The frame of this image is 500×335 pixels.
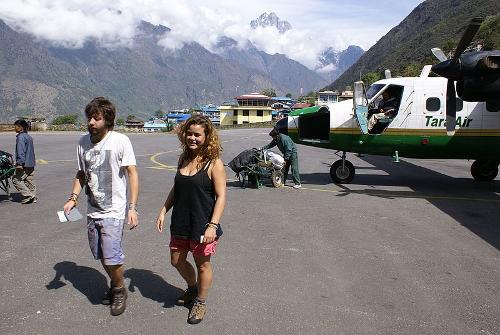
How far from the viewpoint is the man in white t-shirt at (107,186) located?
4.17 metres

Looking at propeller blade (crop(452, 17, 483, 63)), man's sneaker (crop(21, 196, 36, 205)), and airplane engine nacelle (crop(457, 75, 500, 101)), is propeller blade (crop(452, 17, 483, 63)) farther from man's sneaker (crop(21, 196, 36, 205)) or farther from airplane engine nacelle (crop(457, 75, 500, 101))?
man's sneaker (crop(21, 196, 36, 205))

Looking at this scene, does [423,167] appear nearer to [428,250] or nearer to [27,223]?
[428,250]

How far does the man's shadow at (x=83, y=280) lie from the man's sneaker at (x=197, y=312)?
108 cm

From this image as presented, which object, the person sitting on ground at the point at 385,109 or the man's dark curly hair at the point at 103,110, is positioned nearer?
the man's dark curly hair at the point at 103,110

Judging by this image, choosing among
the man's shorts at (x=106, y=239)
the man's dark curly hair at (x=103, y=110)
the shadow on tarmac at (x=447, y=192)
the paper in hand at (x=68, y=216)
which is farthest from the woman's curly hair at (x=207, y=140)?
the shadow on tarmac at (x=447, y=192)

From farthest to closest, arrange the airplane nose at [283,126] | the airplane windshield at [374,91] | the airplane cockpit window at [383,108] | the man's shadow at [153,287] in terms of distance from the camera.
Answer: the airplane nose at [283,126] → the airplane windshield at [374,91] → the airplane cockpit window at [383,108] → the man's shadow at [153,287]

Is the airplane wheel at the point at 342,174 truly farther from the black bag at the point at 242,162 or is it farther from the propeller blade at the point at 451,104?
the propeller blade at the point at 451,104

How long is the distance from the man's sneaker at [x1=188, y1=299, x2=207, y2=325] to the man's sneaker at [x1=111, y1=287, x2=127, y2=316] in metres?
0.71

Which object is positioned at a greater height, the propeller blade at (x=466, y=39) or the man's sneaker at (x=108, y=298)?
the propeller blade at (x=466, y=39)

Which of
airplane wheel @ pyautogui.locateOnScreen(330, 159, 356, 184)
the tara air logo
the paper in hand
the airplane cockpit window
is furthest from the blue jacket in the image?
the tara air logo

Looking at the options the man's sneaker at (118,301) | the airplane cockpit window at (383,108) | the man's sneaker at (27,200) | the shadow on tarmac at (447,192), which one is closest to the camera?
the man's sneaker at (118,301)

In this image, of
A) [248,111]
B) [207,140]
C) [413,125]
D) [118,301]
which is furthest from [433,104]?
[248,111]

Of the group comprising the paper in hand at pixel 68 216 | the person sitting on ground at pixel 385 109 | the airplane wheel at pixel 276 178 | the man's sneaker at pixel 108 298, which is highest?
the person sitting on ground at pixel 385 109

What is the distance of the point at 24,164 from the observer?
9.05m
